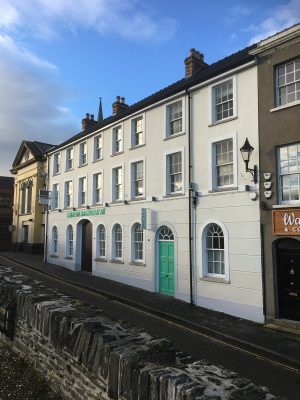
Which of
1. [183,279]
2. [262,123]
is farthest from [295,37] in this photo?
[183,279]

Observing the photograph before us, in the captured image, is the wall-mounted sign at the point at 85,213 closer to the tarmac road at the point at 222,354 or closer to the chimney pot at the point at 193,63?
the tarmac road at the point at 222,354

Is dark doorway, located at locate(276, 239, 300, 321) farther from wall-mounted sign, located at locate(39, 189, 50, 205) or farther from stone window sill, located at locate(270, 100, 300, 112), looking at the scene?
wall-mounted sign, located at locate(39, 189, 50, 205)

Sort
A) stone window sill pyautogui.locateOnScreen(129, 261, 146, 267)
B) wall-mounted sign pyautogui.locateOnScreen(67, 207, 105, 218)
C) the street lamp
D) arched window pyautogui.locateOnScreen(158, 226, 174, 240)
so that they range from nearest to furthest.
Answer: the street lamp < arched window pyautogui.locateOnScreen(158, 226, 174, 240) < stone window sill pyautogui.locateOnScreen(129, 261, 146, 267) < wall-mounted sign pyautogui.locateOnScreen(67, 207, 105, 218)

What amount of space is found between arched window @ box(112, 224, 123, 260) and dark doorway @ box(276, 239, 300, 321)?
32.8ft

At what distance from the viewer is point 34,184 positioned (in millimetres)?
35156

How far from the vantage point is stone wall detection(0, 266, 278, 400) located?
12.1 feet

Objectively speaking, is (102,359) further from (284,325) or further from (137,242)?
(137,242)

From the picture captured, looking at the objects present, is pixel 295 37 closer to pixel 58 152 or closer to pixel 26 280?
pixel 26 280

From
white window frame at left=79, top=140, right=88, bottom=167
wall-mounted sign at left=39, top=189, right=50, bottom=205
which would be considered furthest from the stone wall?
wall-mounted sign at left=39, top=189, right=50, bottom=205

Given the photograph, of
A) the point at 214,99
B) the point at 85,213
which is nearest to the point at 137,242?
the point at 85,213

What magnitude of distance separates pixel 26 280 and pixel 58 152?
66.1 ft

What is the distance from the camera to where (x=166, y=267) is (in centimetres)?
1691

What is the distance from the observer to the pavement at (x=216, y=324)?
9930 mm

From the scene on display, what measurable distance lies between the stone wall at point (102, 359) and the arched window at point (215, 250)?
26.6ft
